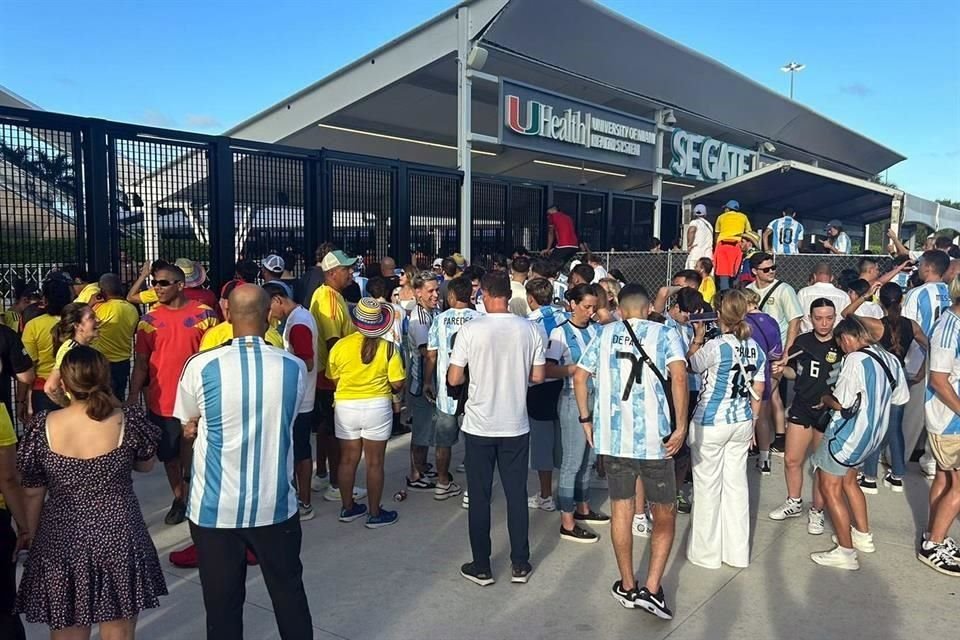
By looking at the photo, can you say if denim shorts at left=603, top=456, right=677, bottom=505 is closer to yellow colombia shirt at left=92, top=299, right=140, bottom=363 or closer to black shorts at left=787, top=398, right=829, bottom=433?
black shorts at left=787, top=398, right=829, bottom=433

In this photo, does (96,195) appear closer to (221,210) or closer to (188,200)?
(188,200)

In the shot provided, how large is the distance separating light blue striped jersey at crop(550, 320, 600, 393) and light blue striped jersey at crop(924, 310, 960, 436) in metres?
2.17

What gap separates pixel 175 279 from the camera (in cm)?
477

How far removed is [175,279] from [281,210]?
16.4 feet

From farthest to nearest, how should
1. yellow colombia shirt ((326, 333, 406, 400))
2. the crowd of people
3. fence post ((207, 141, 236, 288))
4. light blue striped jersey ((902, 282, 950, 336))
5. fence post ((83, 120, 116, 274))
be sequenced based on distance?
fence post ((207, 141, 236, 288)), fence post ((83, 120, 116, 274)), light blue striped jersey ((902, 282, 950, 336)), yellow colombia shirt ((326, 333, 406, 400)), the crowd of people

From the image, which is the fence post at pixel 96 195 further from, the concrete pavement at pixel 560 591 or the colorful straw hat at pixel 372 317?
the colorful straw hat at pixel 372 317

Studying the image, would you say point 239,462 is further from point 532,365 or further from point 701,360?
point 701,360

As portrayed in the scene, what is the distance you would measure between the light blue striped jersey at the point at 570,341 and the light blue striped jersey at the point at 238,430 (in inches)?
95.4

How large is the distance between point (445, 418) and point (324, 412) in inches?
38.6

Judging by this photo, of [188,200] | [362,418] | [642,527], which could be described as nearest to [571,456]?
[642,527]

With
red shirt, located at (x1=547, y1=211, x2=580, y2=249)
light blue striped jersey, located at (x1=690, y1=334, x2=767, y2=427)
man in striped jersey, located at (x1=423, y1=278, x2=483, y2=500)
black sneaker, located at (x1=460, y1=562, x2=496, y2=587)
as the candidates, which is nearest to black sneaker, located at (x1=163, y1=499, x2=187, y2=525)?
man in striped jersey, located at (x1=423, y1=278, x2=483, y2=500)

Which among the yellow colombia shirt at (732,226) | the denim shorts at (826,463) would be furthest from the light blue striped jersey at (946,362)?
the yellow colombia shirt at (732,226)

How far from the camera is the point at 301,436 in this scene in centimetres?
505

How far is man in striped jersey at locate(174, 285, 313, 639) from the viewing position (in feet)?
9.50
